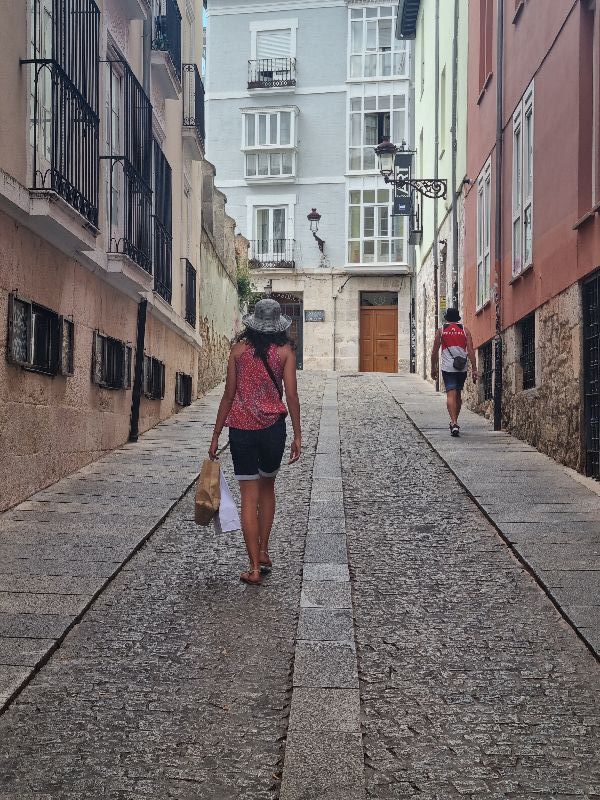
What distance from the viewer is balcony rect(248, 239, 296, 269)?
36.1m

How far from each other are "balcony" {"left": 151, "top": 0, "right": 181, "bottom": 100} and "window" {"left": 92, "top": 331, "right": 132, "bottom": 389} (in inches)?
164

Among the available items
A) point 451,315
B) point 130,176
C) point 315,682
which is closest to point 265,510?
point 315,682

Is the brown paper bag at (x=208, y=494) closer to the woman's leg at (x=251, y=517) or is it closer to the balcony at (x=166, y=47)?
the woman's leg at (x=251, y=517)

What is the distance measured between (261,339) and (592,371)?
413 centimetres

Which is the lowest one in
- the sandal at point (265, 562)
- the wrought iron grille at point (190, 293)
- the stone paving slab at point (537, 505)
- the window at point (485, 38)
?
the sandal at point (265, 562)

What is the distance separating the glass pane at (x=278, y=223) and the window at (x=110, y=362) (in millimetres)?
24854

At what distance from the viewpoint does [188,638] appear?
15.6 feet

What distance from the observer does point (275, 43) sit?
36844mm

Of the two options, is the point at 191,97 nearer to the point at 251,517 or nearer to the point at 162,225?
the point at 162,225

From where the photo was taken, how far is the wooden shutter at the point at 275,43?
36812 millimetres

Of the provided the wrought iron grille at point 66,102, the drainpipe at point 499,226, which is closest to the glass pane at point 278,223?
the drainpipe at point 499,226

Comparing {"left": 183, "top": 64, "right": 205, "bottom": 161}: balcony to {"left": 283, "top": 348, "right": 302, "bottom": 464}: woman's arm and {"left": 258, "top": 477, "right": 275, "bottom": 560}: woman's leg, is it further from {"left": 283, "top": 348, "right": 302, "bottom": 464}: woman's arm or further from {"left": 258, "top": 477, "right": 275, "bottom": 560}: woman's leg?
{"left": 258, "top": 477, "right": 275, "bottom": 560}: woman's leg

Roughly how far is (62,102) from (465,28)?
39.1 feet

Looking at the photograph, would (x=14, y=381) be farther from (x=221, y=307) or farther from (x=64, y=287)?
(x=221, y=307)
